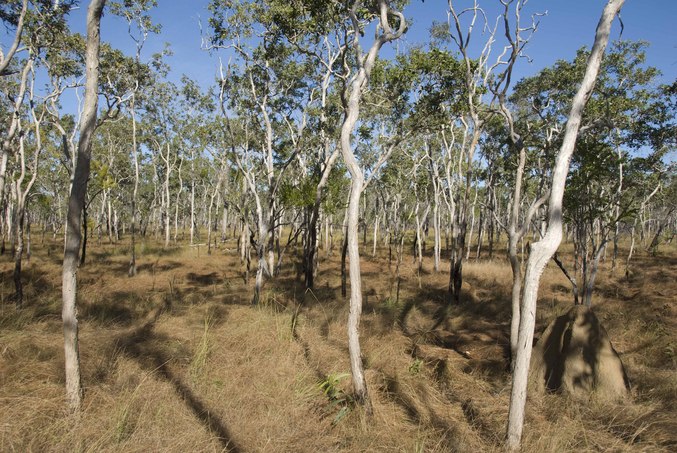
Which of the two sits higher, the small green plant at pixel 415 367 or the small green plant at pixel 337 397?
the small green plant at pixel 337 397

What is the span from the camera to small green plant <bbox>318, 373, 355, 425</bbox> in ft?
15.0

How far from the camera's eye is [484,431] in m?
4.62

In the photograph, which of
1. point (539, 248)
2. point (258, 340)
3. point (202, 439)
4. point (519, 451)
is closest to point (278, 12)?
point (258, 340)

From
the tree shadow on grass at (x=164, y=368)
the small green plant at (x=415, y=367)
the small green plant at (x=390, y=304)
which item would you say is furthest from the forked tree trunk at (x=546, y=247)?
the small green plant at (x=390, y=304)

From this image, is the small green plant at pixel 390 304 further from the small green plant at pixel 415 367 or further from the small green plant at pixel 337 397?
the small green plant at pixel 337 397

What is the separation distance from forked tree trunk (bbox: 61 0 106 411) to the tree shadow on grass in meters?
1.19

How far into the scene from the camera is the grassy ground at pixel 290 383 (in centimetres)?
392

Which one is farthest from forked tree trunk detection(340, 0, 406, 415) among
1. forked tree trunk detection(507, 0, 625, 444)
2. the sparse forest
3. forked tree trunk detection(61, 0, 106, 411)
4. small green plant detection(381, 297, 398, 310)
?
small green plant detection(381, 297, 398, 310)

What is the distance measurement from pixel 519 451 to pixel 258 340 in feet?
14.6

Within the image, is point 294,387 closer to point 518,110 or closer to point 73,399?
point 73,399

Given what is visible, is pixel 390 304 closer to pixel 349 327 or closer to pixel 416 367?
pixel 416 367

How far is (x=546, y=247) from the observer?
3.65m

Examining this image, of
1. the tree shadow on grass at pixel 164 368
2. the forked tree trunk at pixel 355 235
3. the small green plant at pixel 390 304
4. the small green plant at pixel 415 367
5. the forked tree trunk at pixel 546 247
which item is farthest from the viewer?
the small green plant at pixel 390 304

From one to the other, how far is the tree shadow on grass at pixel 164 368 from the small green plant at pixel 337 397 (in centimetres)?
132
